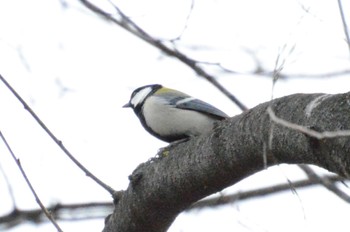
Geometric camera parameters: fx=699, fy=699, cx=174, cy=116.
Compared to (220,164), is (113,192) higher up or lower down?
lower down

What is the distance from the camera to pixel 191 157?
2.61 m

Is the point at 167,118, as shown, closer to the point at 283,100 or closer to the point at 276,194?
the point at 276,194

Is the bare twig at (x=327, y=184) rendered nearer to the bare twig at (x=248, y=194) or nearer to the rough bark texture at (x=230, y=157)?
the bare twig at (x=248, y=194)

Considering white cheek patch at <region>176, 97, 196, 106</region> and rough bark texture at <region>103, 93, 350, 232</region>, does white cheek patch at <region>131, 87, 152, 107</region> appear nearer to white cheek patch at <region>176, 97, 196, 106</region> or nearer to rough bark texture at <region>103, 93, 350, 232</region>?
white cheek patch at <region>176, 97, 196, 106</region>

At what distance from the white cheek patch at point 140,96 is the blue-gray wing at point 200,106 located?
732 mm

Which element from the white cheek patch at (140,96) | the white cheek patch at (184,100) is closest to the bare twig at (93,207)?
the white cheek patch at (184,100)

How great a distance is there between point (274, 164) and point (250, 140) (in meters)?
0.11

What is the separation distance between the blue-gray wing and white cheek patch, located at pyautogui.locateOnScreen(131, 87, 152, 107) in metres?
0.73

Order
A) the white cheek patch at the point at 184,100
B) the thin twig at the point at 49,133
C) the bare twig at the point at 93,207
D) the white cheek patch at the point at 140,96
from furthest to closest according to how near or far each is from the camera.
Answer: the white cheek patch at the point at 140,96
the white cheek patch at the point at 184,100
the bare twig at the point at 93,207
the thin twig at the point at 49,133

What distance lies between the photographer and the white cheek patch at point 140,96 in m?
5.01

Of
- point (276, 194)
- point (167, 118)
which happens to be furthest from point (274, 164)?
point (167, 118)

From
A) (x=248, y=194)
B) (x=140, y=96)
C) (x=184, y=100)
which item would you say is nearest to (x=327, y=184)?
(x=248, y=194)

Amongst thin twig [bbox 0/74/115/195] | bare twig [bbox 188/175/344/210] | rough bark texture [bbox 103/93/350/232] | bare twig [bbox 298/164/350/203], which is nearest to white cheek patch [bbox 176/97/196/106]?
bare twig [bbox 188/175/344/210]

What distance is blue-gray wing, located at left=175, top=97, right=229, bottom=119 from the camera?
380 centimetres
